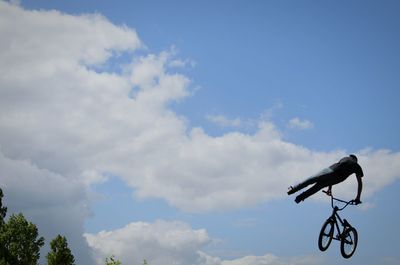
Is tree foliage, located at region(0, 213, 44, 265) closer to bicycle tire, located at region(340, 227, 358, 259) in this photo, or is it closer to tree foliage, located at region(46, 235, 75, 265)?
tree foliage, located at region(46, 235, 75, 265)

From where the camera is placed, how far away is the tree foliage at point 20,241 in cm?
4578

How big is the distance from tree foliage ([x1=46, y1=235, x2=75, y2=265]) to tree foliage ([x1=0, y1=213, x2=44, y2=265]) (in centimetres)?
340

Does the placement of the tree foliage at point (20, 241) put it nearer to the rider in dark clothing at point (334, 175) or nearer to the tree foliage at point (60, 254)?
the tree foliage at point (60, 254)

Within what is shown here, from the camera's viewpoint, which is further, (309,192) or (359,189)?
(359,189)

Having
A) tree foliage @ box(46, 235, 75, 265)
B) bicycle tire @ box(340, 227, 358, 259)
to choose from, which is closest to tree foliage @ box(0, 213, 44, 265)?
tree foliage @ box(46, 235, 75, 265)

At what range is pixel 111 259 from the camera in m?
47.2

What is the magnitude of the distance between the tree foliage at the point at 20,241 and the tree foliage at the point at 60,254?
11.1 ft

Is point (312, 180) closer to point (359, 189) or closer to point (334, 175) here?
point (334, 175)

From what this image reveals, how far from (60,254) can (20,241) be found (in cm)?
564

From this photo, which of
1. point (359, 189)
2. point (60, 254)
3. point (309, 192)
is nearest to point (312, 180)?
point (309, 192)

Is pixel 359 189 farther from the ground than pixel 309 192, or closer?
farther from the ground

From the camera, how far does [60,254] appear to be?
44594 millimetres

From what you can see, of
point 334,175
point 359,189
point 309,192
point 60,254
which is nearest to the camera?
point 334,175

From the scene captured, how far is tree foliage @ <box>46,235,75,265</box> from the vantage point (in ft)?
145
